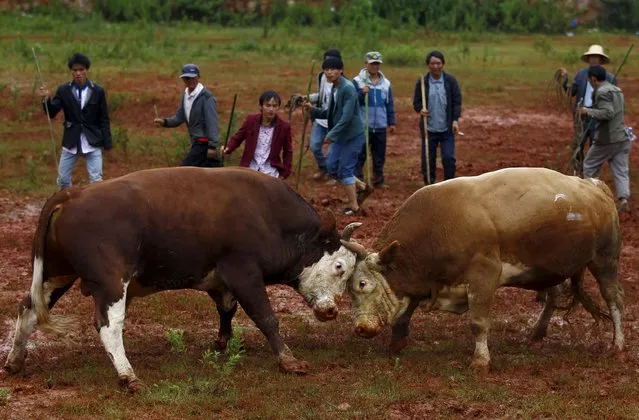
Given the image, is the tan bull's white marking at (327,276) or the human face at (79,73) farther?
the human face at (79,73)

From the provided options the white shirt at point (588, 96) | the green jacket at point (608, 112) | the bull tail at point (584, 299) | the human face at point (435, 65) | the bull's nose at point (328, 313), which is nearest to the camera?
the bull's nose at point (328, 313)

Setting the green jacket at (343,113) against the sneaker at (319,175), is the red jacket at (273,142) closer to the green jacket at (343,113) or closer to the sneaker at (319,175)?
the green jacket at (343,113)

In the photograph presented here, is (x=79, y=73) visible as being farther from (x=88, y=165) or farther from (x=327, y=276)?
(x=327, y=276)

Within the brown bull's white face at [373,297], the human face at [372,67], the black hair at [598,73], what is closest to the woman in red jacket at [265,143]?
the brown bull's white face at [373,297]

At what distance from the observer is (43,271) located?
321 inches

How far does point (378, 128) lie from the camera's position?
15.0 m

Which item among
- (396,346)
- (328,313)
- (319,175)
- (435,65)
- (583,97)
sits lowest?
(319,175)

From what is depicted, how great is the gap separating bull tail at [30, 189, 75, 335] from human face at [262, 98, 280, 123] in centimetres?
299

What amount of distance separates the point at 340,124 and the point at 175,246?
4.74 meters

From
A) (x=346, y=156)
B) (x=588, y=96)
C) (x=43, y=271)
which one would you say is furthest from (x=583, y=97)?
(x=43, y=271)

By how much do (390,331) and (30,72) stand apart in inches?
544

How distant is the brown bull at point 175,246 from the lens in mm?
7879

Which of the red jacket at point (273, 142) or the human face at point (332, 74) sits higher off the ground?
the human face at point (332, 74)

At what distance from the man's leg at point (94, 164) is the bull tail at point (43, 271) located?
175 inches
